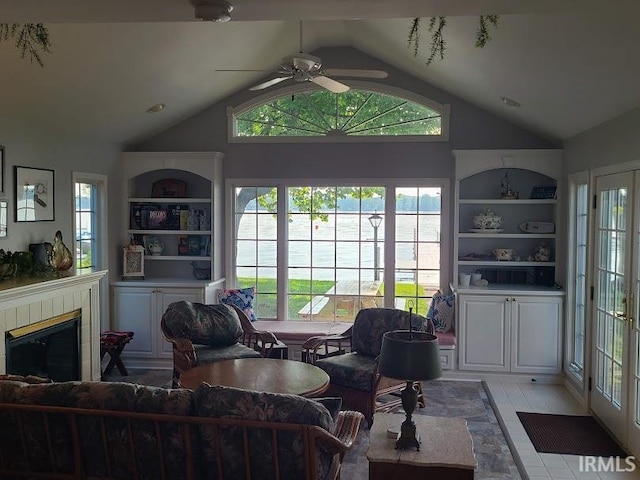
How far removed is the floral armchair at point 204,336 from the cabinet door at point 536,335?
2450mm

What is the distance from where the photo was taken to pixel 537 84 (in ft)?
15.2

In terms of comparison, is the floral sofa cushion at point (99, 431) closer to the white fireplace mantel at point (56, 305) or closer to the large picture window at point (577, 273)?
the white fireplace mantel at point (56, 305)

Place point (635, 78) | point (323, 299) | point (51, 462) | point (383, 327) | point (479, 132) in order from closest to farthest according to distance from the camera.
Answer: point (51, 462) → point (635, 78) → point (383, 327) → point (479, 132) → point (323, 299)

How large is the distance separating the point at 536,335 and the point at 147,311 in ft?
13.5

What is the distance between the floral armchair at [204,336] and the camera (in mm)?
5016

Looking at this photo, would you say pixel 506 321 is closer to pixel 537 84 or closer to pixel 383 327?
pixel 383 327

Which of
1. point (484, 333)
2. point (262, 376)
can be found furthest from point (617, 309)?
point (262, 376)

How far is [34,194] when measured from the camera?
16.6 feet

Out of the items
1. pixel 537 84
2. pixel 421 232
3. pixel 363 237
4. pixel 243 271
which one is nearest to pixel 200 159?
pixel 243 271

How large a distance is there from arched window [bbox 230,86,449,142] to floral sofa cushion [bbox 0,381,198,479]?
4.36m

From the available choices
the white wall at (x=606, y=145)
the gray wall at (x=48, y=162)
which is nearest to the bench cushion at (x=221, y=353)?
the gray wall at (x=48, y=162)

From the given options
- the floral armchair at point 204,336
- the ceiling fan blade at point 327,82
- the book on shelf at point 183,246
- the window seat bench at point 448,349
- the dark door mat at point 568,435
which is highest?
the ceiling fan blade at point 327,82

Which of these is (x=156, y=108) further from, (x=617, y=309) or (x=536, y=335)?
(x=617, y=309)

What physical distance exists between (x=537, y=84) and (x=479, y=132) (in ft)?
5.83
